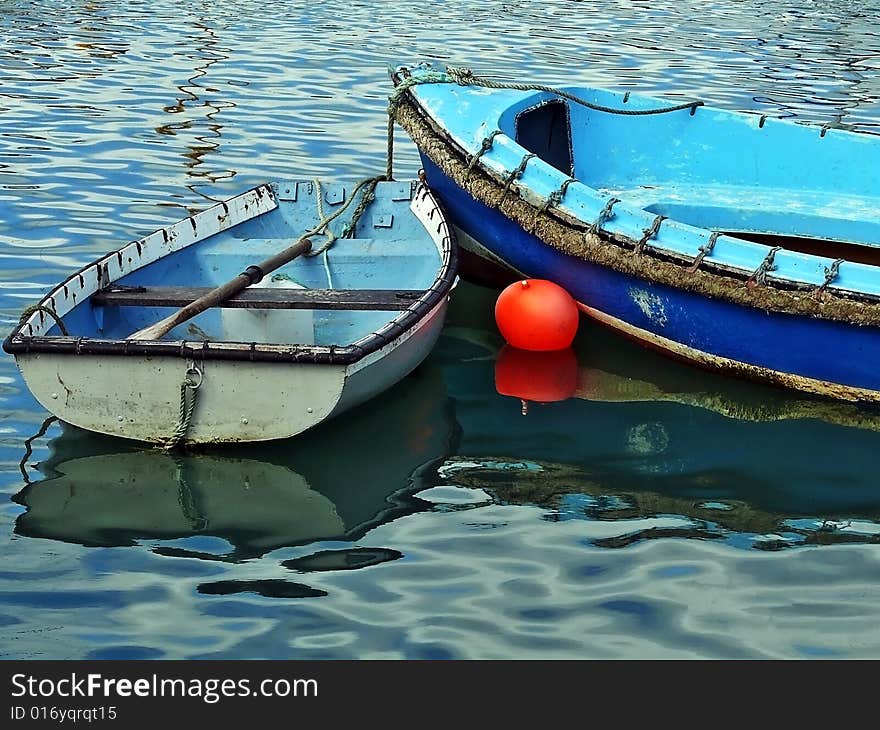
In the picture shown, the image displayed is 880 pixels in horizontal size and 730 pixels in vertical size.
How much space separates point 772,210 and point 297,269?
3329mm

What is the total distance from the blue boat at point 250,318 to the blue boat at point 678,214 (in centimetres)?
52

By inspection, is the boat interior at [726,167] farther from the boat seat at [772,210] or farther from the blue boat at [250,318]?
the blue boat at [250,318]

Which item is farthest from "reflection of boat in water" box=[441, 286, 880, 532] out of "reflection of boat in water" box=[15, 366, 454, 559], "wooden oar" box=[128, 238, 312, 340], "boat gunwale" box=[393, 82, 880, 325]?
"wooden oar" box=[128, 238, 312, 340]

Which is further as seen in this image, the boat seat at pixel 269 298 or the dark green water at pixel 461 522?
the boat seat at pixel 269 298

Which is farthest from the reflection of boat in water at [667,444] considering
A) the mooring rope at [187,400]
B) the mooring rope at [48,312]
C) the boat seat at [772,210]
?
the mooring rope at [48,312]

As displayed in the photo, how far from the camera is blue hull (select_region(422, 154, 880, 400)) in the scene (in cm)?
641

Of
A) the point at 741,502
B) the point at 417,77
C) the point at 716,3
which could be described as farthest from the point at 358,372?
the point at 716,3

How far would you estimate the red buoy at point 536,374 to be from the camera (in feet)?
22.3

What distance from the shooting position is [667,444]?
6211 millimetres

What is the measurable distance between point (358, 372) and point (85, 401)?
128 centimetres

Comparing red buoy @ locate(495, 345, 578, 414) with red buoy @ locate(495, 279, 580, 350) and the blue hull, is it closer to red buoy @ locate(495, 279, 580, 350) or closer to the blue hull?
red buoy @ locate(495, 279, 580, 350)

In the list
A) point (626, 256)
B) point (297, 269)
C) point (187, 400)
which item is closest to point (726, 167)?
point (626, 256)

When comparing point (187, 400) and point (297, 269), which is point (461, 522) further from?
point (297, 269)
